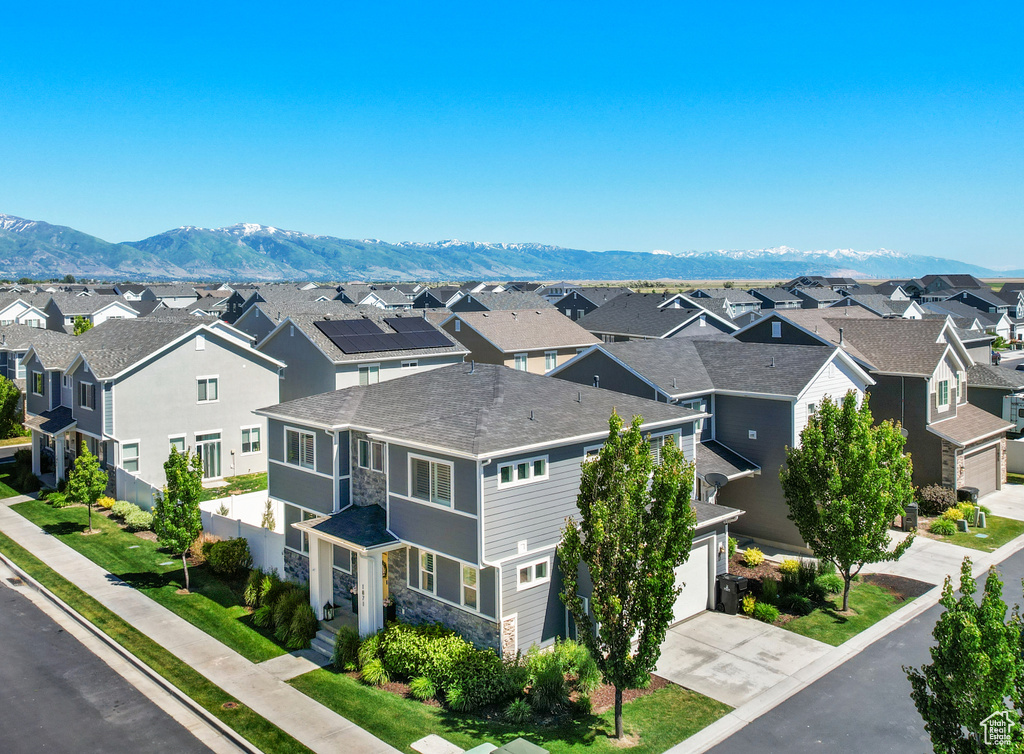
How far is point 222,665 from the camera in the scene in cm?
1934

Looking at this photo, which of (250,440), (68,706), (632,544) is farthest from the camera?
(250,440)

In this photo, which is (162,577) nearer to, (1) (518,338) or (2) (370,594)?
(2) (370,594)

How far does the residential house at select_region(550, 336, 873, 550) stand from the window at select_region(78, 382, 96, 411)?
71.6ft

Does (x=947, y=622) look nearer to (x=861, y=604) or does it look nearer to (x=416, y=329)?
(x=861, y=604)

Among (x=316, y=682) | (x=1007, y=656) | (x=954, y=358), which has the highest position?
(x=954, y=358)

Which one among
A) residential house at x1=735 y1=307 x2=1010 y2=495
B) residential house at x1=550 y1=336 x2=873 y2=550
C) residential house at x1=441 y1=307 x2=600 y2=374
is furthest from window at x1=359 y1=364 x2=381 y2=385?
residential house at x1=735 y1=307 x2=1010 y2=495

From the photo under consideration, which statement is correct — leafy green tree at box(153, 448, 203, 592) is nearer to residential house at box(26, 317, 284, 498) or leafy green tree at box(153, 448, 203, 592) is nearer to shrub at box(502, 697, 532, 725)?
residential house at box(26, 317, 284, 498)

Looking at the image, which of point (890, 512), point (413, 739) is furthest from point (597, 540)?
point (890, 512)

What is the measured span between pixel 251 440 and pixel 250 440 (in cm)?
5

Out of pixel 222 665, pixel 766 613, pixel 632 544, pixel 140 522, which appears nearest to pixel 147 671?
pixel 222 665

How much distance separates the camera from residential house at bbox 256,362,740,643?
18594 millimetres

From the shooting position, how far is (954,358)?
35.3 meters

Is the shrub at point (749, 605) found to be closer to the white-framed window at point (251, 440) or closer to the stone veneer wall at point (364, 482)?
the stone veneer wall at point (364, 482)

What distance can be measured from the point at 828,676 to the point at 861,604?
17.2 feet
